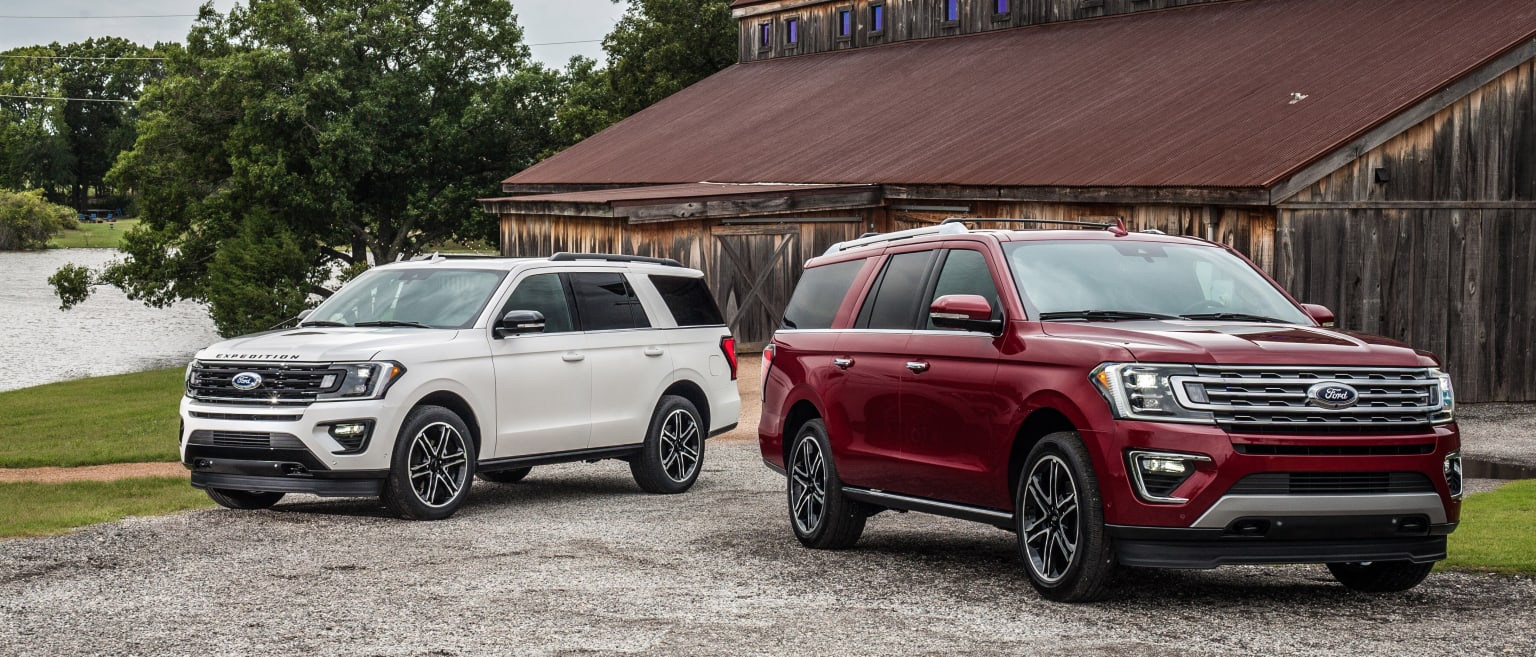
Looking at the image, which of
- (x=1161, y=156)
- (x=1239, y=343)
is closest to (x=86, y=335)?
(x=1161, y=156)

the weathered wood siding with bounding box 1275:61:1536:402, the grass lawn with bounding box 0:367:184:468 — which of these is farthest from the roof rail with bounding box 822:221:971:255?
the grass lawn with bounding box 0:367:184:468

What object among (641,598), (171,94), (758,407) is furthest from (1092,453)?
(171,94)

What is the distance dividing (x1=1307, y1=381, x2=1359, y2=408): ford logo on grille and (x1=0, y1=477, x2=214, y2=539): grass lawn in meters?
8.10

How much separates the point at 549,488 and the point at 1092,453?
24.8ft

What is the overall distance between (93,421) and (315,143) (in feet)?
77.0

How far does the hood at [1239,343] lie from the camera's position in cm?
780

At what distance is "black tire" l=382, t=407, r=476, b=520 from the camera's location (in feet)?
38.7

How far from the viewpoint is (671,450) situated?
1417 cm

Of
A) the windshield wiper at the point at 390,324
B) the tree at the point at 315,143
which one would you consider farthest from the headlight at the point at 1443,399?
the tree at the point at 315,143

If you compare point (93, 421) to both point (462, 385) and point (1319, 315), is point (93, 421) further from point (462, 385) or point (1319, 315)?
point (1319, 315)

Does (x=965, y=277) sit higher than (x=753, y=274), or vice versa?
(x=965, y=277)

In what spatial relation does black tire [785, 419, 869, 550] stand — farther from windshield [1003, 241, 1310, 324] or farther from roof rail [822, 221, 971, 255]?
windshield [1003, 241, 1310, 324]

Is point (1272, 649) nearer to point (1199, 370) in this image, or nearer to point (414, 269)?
point (1199, 370)

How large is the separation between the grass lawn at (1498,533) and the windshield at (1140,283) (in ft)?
6.32
